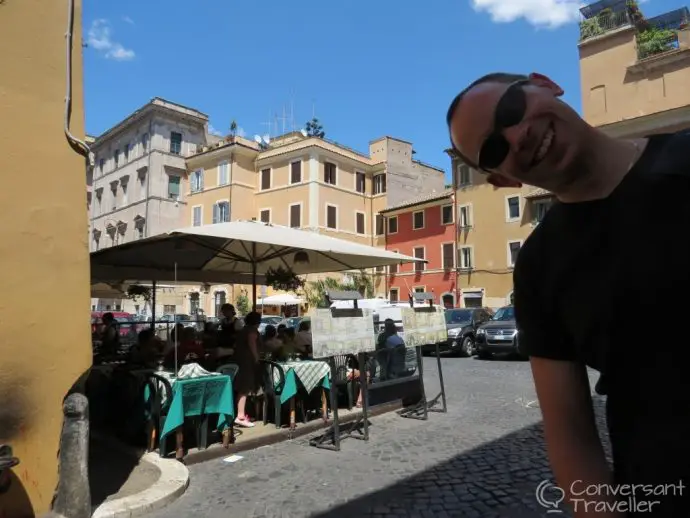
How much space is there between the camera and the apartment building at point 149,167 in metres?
44.2

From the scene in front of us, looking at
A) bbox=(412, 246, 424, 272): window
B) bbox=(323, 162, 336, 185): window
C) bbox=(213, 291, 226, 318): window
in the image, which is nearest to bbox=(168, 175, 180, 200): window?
bbox=(213, 291, 226, 318): window

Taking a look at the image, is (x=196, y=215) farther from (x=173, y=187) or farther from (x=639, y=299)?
(x=639, y=299)

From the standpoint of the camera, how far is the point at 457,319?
19.1 meters

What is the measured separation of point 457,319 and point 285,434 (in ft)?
44.7

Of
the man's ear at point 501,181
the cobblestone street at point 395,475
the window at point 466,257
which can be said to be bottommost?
the cobblestone street at point 395,475

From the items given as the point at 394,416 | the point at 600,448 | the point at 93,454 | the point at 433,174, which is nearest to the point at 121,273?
the point at 93,454

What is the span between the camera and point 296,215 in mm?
38750

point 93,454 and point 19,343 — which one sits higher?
point 19,343

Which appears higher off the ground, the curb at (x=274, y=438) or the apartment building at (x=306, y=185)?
the apartment building at (x=306, y=185)

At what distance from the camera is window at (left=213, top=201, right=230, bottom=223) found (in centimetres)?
4075

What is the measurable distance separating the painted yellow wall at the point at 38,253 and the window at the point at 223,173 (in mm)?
37691

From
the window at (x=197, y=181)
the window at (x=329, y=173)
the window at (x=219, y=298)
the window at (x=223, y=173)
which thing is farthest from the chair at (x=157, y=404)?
the window at (x=197, y=181)

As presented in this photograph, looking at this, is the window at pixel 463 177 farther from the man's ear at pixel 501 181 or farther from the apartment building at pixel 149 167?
the man's ear at pixel 501 181

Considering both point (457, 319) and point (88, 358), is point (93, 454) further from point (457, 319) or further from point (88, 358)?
point (457, 319)
